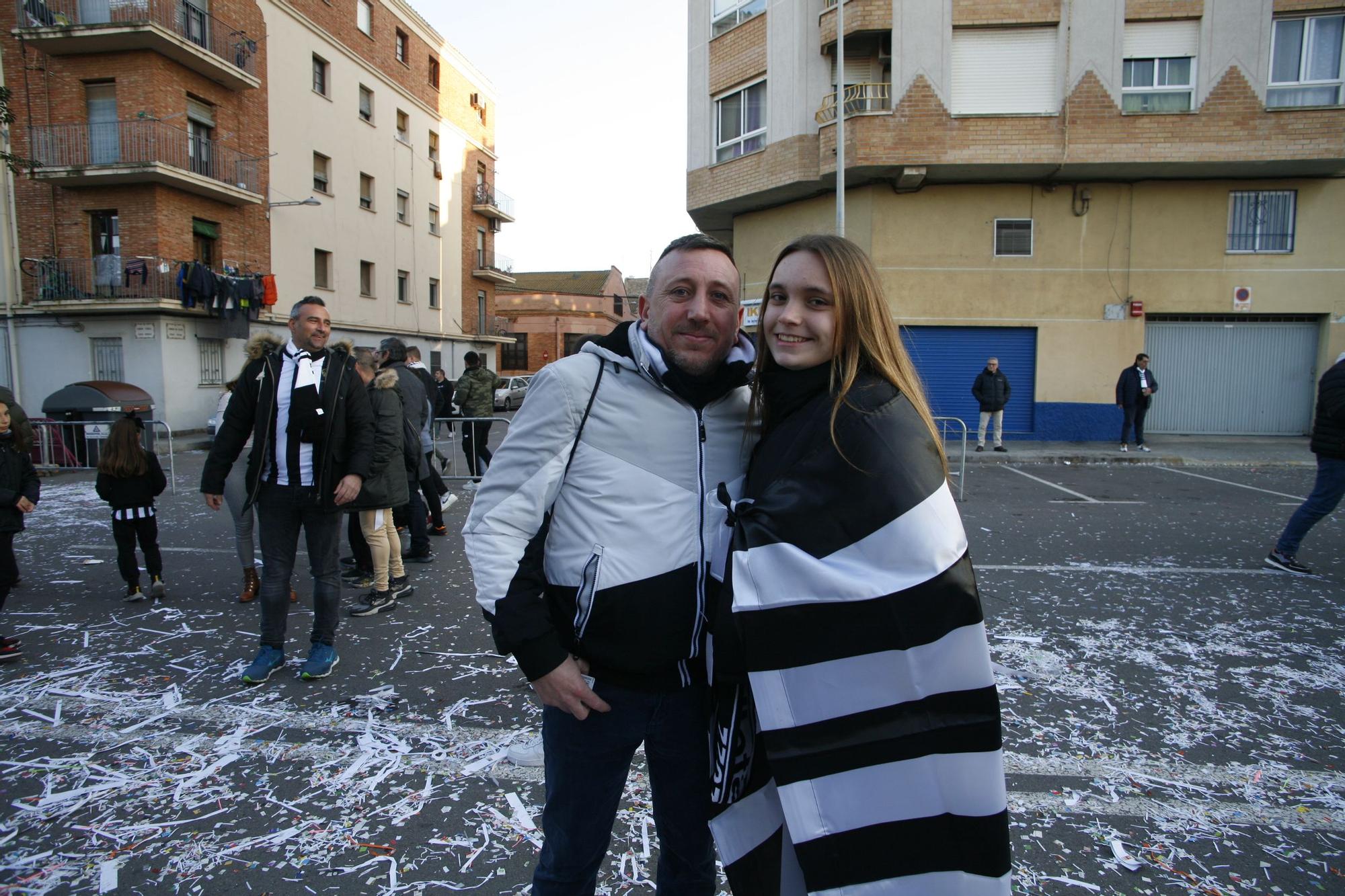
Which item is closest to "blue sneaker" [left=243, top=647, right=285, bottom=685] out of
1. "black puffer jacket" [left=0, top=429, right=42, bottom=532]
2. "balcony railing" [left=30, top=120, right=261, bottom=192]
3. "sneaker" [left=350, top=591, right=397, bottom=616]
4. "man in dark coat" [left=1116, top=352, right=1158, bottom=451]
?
"sneaker" [left=350, top=591, right=397, bottom=616]

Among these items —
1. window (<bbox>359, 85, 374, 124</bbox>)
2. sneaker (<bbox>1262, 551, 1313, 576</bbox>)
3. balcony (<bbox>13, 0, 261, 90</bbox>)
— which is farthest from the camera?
window (<bbox>359, 85, 374, 124</bbox>)

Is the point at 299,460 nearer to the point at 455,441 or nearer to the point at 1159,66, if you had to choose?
the point at 455,441

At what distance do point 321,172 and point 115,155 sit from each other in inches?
294

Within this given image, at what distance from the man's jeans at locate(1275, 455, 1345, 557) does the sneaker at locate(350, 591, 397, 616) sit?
732cm

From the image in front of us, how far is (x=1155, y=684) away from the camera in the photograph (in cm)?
390

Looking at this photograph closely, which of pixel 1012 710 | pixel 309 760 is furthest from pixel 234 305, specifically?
pixel 1012 710

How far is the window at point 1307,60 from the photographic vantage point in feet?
51.1

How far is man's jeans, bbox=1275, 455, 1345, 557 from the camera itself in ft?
19.0

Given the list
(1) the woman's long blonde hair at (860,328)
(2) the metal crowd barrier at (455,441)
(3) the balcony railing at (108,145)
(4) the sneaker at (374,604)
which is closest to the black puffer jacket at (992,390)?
(2) the metal crowd barrier at (455,441)

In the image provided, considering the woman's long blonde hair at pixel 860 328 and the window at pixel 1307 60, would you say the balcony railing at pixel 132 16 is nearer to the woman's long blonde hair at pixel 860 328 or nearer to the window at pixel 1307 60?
the woman's long blonde hair at pixel 860 328

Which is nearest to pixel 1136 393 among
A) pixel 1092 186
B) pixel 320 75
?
pixel 1092 186

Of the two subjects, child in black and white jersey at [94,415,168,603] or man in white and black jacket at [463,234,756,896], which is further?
child in black and white jersey at [94,415,168,603]

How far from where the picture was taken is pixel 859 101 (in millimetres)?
17031

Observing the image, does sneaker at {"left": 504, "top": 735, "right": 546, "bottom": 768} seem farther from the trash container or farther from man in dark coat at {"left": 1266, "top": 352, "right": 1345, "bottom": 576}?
the trash container
